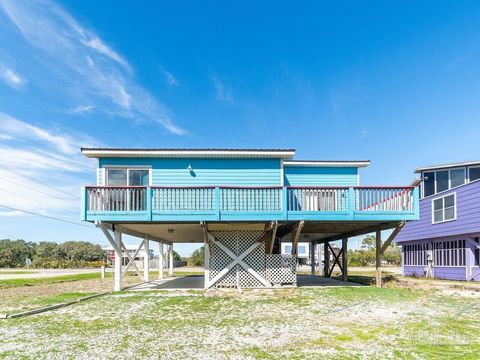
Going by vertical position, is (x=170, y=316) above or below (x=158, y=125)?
below

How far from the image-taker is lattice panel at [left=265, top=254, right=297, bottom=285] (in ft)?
43.0

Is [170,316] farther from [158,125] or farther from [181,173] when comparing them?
[158,125]

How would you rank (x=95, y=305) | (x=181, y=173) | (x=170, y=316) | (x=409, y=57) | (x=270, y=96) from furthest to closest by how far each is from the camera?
(x=270, y=96) < (x=409, y=57) < (x=181, y=173) < (x=95, y=305) < (x=170, y=316)

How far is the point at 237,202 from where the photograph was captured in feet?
39.6

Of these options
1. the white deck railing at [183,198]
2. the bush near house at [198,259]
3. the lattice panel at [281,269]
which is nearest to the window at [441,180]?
the lattice panel at [281,269]

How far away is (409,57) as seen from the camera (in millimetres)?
16125

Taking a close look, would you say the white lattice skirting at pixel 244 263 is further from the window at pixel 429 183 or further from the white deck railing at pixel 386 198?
the window at pixel 429 183

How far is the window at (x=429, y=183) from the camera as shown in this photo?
65.0 ft

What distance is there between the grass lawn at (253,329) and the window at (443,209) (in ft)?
31.0

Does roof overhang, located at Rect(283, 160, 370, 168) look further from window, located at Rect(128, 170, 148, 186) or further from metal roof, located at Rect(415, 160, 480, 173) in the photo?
metal roof, located at Rect(415, 160, 480, 173)

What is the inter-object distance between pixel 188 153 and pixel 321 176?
5.83 metres

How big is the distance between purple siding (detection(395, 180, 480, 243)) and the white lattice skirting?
948cm

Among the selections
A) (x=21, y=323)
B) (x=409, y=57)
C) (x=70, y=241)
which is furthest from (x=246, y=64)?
(x=70, y=241)

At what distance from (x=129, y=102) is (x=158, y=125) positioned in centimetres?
311
